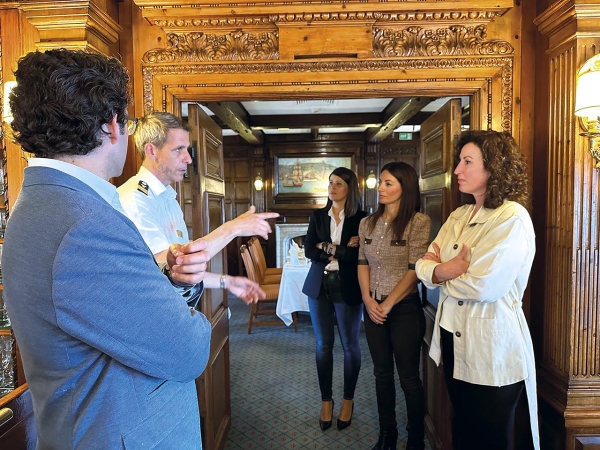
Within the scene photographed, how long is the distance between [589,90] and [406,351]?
4.89 ft

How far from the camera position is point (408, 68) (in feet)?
6.18

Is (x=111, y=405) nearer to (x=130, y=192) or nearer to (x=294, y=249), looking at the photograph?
(x=130, y=192)

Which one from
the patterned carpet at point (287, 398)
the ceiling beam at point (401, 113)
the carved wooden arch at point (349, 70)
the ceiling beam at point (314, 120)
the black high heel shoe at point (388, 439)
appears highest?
the ceiling beam at point (314, 120)

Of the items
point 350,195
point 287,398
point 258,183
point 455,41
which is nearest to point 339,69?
point 455,41

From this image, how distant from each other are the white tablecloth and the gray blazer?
3.58 metres

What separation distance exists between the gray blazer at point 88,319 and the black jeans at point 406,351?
1470 millimetres

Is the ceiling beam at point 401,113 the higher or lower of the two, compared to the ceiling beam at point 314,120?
lower

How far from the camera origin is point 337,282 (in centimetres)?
247

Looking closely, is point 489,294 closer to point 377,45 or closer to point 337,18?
point 377,45

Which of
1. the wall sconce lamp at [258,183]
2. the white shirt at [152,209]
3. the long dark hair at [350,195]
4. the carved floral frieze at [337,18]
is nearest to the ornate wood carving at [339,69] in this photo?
the carved floral frieze at [337,18]

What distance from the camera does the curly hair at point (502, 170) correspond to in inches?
61.7

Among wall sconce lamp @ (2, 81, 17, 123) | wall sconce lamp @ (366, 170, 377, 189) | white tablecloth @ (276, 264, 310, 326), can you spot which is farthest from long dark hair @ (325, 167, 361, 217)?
wall sconce lamp @ (366, 170, 377, 189)

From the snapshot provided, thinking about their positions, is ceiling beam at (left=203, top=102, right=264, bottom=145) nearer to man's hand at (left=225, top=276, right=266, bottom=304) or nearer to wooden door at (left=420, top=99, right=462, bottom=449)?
wooden door at (left=420, top=99, right=462, bottom=449)

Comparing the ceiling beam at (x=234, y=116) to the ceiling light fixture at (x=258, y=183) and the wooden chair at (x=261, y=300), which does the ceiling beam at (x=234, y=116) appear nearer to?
the ceiling light fixture at (x=258, y=183)
